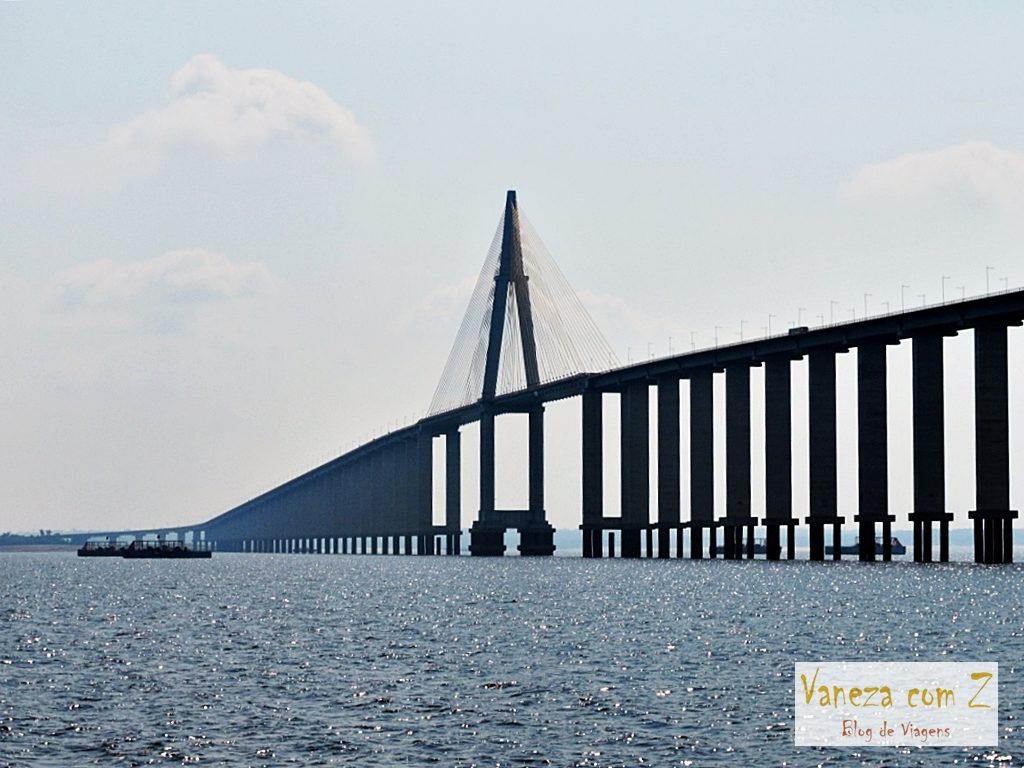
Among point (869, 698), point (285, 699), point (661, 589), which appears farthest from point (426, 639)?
point (661, 589)

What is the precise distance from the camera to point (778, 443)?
13525 centimetres

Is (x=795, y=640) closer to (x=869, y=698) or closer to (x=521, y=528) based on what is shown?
(x=869, y=698)

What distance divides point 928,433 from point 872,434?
6.98m

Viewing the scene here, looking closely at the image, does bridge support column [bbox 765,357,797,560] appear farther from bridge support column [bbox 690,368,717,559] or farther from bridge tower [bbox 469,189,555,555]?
bridge tower [bbox 469,189,555,555]

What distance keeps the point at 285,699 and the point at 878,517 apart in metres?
82.0

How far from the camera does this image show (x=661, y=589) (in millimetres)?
104000

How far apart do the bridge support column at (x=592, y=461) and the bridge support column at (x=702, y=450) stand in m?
17.9

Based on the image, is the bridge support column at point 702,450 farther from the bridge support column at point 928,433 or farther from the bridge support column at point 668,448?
the bridge support column at point 928,433

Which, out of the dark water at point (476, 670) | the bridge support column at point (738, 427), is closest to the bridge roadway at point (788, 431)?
the bridge support column at point (738, 427)

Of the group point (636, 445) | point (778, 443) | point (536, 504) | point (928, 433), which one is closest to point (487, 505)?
point (536, 504)

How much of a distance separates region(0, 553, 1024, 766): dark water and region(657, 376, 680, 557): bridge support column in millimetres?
45609

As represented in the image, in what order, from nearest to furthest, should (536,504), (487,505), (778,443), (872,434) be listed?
(872,434) → (778,443) → (536,504) → (487,505)

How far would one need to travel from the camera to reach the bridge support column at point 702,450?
5817 inches

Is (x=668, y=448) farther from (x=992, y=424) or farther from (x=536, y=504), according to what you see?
(x=992, y=424)
